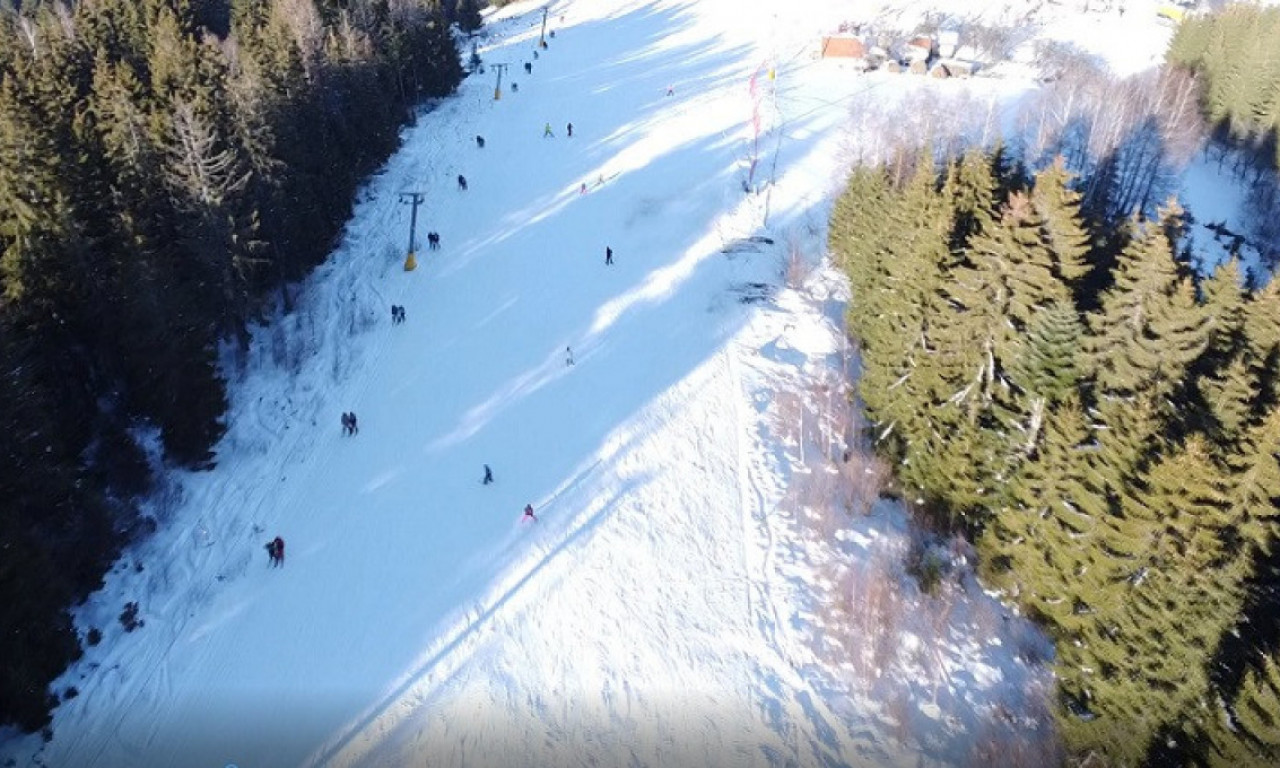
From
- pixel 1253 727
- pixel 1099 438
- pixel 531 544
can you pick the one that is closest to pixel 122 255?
pixel 531 544

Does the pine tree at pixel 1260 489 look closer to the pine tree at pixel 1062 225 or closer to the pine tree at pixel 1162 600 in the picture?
the pine tree at pixel 1162 600

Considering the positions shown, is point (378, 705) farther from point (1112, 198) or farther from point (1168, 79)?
point (1168, 79)

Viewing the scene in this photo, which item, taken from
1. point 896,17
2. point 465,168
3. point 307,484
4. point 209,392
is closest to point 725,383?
point 307,484

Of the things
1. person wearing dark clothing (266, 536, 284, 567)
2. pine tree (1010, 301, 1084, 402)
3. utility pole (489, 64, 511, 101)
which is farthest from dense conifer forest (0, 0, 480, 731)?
pine tree (1010, 301, 1084, 402)

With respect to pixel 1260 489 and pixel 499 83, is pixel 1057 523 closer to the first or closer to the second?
pixel 1260 489

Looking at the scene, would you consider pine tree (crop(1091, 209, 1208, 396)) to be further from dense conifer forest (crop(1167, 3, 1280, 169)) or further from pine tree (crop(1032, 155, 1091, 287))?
dense conifer forest (crop(1167, 3, 1280, 169))
